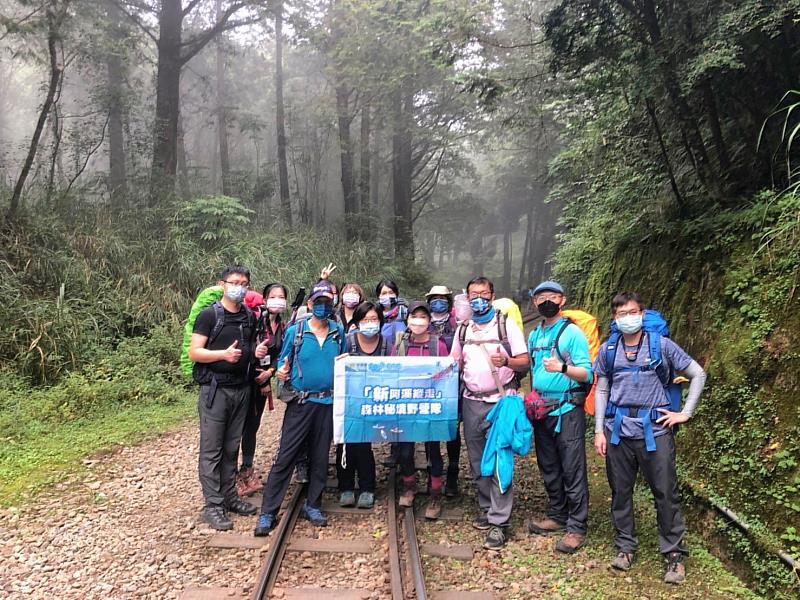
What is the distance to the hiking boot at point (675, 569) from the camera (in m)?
3.84

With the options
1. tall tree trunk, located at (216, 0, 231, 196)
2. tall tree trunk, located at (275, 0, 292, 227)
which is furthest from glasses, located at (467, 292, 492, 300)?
tall tree trunk, located at (216, 0, 231, 196)

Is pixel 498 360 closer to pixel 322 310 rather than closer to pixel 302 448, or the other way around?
pixel 322 310

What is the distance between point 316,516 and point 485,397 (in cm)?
195

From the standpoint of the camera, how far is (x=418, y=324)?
4945 mm

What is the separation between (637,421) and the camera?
386 centimetres

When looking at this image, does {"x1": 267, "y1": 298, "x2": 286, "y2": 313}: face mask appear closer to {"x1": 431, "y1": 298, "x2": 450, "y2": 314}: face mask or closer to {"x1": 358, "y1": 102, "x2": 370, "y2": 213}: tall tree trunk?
{"x1": 431, "y1": 298, "x2": 450, "y2": 314}: face mask

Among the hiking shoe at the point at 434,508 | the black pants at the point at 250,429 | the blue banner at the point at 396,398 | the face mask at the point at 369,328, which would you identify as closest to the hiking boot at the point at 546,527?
the hiking shoe at the point at 434,508

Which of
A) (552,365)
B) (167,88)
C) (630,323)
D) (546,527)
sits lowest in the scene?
(546,527)

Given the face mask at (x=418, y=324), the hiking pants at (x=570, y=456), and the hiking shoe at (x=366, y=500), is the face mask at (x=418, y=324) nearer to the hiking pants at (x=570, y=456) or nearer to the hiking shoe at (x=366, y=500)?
the hiking pants at (x=570, y=456)

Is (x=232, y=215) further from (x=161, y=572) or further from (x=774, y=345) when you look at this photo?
(x=774, y=345)

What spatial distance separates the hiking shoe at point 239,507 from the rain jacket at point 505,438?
2300mm

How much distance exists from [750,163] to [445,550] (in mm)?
5711

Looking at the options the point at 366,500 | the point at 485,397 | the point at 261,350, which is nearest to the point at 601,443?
the point at 485,397

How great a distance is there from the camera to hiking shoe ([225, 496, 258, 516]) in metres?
4.89
